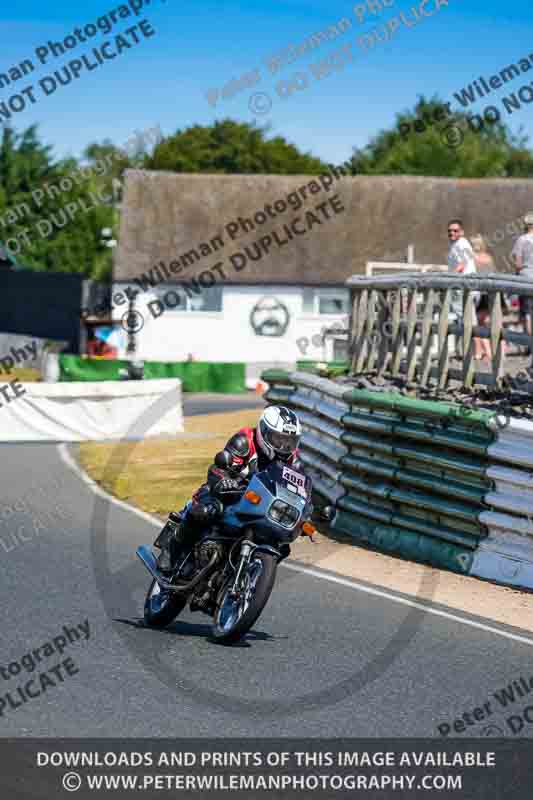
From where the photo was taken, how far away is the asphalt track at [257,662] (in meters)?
7.06

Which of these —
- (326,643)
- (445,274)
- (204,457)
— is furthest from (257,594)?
(204,457)

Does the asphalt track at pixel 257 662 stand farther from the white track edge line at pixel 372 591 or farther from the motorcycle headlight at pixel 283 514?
the motorcycle headlight at pixel 283 514

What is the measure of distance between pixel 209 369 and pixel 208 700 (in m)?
32.5

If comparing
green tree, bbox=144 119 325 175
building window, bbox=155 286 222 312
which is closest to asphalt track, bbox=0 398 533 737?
building window, bbox=155 286 222 312

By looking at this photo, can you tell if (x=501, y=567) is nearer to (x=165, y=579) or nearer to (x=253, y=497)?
(x=165, y=579)

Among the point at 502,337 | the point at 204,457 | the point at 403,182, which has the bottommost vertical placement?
the point at 204,457

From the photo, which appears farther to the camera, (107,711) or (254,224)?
(254,224)

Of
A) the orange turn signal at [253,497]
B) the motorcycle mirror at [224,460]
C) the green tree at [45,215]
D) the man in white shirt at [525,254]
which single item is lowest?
the orange turn signal at [253,497]

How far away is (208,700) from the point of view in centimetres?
744

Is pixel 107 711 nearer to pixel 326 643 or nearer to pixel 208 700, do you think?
pixel 208 700

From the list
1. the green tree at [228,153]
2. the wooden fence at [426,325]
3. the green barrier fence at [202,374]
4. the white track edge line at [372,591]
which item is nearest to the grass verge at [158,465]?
the white track edge line at [372,591]
